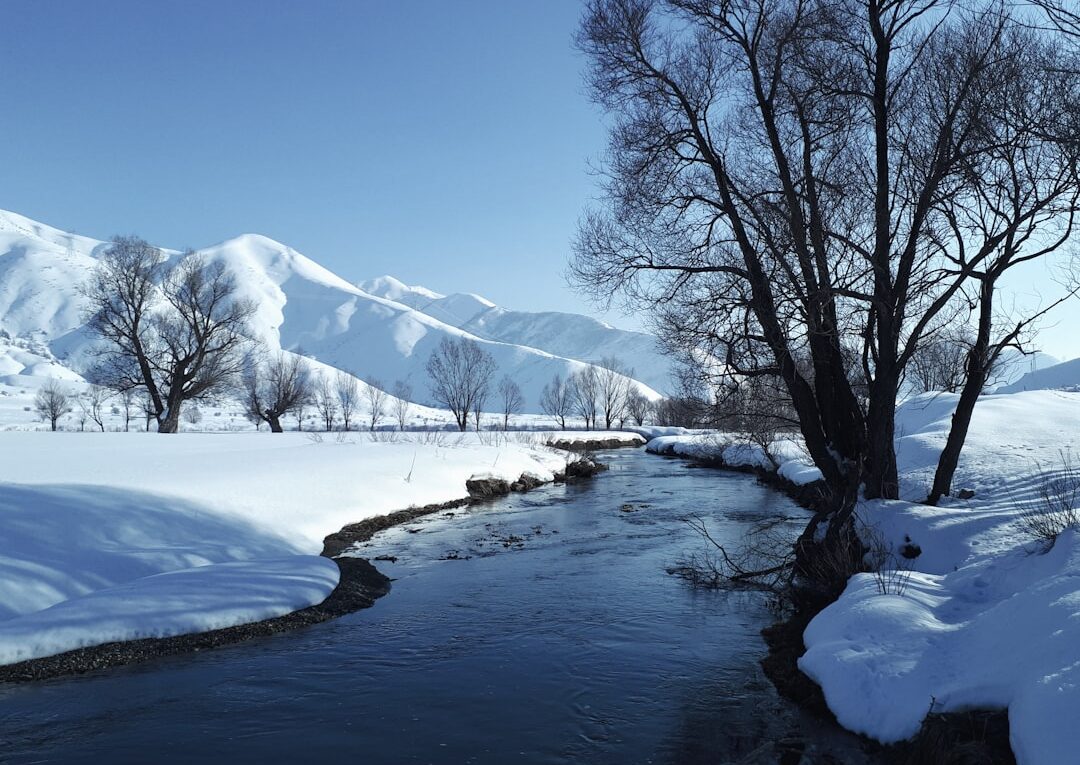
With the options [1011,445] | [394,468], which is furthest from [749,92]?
[394,468]

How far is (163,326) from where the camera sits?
123ft

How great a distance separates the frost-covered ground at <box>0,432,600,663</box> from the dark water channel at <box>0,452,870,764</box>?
975 millimetres

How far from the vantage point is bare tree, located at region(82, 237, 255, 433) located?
117ft

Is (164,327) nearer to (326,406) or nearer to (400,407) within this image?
(326,406)

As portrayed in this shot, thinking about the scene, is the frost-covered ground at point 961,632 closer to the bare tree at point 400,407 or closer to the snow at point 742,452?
the snow at point 742,452

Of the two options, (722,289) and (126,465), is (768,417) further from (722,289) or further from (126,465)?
(126,465)

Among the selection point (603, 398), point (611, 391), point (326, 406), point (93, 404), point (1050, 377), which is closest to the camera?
point (326, 406)

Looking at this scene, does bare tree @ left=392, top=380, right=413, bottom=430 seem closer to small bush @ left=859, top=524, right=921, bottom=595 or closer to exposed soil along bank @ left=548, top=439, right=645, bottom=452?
exposed soil along bank @ left=548, top=439, right=645, bottom=452

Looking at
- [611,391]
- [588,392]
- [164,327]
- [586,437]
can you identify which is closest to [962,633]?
[164,327]

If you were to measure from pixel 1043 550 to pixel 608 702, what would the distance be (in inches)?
195

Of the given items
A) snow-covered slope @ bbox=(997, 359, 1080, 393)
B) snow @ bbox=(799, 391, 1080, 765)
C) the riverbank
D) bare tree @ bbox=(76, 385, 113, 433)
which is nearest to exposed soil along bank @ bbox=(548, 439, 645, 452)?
the riverbank

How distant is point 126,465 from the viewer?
17.0m

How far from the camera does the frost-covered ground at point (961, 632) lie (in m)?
4.75

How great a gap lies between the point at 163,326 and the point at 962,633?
133 feet
